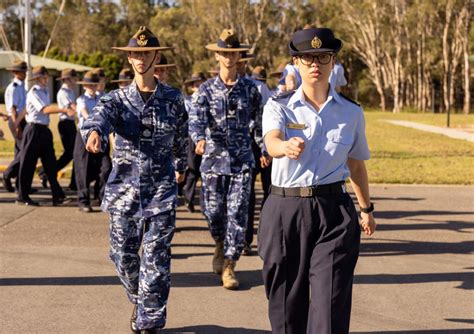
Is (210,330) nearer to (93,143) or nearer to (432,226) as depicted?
(93,143)

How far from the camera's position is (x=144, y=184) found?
5090 millimetres

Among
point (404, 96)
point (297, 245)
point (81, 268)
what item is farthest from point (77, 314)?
point (404, 96)

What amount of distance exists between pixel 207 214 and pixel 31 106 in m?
4.98

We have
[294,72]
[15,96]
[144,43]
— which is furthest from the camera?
[15,96]

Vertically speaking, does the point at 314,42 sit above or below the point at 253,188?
above

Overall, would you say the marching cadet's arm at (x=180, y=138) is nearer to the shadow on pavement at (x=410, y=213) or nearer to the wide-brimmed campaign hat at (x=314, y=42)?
the wide-brimmed campaign hat at (x=314, y=42)

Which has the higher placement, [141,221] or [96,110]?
[96,110]

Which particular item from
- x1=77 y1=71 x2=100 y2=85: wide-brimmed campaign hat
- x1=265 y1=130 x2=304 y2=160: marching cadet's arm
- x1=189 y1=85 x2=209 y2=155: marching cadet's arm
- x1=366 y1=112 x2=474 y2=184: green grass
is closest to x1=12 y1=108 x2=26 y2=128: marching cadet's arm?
x1=77 y1=71 x2=100 y2=85: wide-brimmed campaign hat

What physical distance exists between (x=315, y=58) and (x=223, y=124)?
8.49ft

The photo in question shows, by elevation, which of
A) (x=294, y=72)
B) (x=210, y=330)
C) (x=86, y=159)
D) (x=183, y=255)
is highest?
(x=294, y=72)

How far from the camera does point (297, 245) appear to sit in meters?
4.25

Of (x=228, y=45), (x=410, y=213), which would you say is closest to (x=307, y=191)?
(x=228, y=45)

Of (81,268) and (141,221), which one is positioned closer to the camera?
(141,221)

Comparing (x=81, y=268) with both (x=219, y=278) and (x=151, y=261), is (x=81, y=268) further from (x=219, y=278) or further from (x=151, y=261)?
(x=151, y=261)
